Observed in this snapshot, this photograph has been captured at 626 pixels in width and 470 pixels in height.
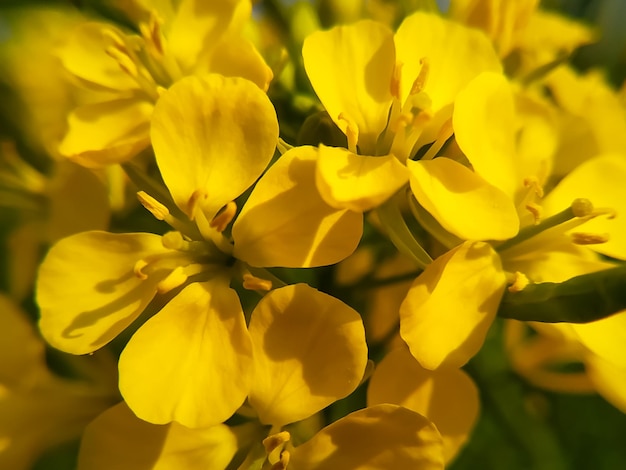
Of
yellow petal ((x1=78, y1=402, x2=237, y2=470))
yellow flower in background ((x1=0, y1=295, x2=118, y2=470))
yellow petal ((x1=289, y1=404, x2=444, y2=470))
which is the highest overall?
yellow petal ((x1=289, y1=404, x2=444, y2=470))

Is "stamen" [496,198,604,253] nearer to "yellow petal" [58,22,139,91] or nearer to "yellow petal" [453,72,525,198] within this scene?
"yellow petal" [453,72,525,198]

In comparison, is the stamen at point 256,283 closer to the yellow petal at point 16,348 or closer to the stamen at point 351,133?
the stamen at point 351,133

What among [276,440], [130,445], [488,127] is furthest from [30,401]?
[488,127]

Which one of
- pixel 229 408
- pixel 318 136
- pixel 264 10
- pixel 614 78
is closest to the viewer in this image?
pixel 229 408

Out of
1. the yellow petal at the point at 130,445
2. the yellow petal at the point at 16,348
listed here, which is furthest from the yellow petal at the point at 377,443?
the yellow petal at the point at 16,348

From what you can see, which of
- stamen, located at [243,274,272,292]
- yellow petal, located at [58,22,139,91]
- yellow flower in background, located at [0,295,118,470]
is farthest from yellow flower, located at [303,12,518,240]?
yellow flower in background, located at [0,295,118,470]

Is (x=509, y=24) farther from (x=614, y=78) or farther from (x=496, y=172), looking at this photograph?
(x=614, y=78)

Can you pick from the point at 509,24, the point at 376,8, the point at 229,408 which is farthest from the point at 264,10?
the point at 229,408
